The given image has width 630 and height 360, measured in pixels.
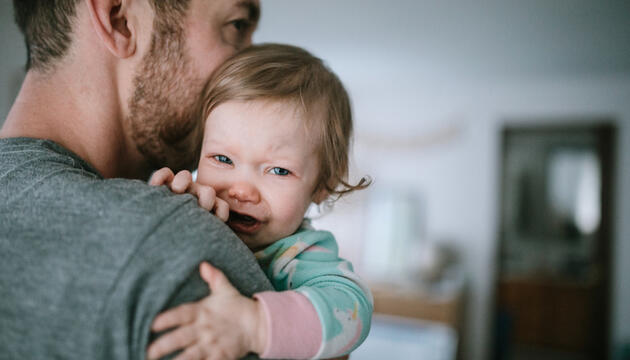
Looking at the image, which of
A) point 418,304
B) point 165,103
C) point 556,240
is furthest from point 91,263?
point 556,240

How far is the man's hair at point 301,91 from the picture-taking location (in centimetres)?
83

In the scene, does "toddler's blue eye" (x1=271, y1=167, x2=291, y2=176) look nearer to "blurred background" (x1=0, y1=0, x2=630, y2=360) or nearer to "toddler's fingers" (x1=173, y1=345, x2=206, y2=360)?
"toddler's fingers" (x1=173, y1=345, x2=206, y2=360)

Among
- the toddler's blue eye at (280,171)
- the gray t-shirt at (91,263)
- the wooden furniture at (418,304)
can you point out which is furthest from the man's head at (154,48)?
the wooden furniture at (418,304)

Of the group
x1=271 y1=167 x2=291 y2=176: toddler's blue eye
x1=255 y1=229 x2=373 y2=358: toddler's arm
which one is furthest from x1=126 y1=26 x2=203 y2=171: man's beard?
x1=255 y1=229 x2=373 y2=358: toddler's arm

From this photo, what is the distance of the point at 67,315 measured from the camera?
430mm

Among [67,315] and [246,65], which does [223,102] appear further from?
[67,315]

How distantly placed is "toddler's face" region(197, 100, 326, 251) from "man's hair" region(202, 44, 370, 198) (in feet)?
0.09

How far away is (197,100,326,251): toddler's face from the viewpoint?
2.57 feet

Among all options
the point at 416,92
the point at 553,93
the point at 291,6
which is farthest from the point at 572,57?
the point at 291,6

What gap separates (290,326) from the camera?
55 centimetres

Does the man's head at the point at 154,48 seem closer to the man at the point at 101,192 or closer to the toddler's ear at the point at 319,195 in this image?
the man at the point at 101,192

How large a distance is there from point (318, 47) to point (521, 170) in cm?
336

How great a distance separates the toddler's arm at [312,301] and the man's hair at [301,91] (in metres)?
0.19

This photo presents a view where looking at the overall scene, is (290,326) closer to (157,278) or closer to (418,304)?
(157,278)
